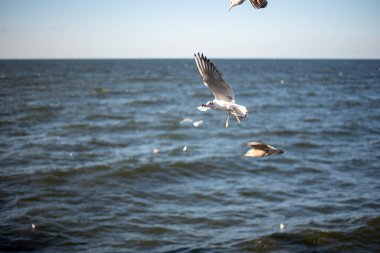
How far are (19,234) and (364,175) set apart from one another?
412 inches

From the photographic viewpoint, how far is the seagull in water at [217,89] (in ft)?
15.7

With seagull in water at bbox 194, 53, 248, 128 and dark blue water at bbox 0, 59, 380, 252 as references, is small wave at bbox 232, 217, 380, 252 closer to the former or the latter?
dark blue water at bbox 0, 59, 380, 252

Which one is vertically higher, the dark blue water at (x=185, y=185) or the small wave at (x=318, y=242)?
the dark blue water at (x=185, y=185)

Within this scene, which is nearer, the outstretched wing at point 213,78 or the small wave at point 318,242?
the outstretched wing at point 213,78

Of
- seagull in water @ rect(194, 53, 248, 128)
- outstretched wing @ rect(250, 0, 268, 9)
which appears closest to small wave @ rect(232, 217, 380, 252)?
Result: seagull in water @ rect(194, 53, 248, 128)

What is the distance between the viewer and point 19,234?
356 inches

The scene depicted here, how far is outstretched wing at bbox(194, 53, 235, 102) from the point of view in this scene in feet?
16.0

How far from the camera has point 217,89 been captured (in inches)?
198

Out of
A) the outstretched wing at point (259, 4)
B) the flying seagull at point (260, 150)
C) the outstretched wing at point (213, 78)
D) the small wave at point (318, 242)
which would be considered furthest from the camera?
the small wave at point (318, 242)

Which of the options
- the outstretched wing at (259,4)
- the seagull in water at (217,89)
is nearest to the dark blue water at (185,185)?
the seagull in water at (217,89)

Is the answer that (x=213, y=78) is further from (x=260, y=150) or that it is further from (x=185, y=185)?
(x=185, y=185)

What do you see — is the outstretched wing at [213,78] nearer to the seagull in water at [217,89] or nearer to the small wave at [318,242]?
the seagull in water at [217,89]

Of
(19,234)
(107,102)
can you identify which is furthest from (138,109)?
(19,234)

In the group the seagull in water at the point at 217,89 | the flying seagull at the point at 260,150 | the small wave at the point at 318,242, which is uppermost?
the seagull in water at the point at 217,89
